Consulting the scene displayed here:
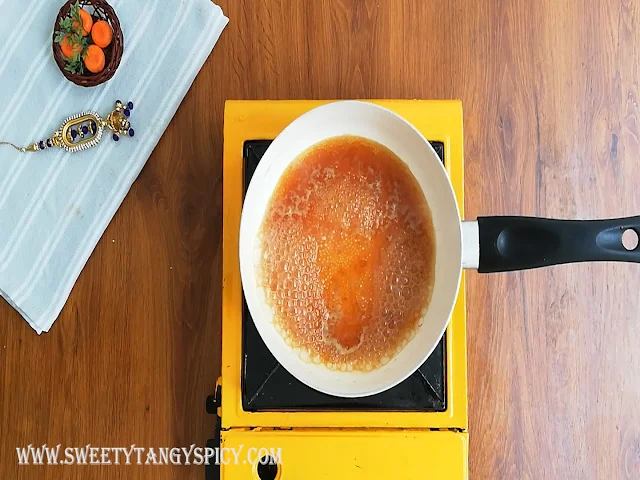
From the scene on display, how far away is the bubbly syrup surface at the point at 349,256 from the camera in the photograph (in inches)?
20.5

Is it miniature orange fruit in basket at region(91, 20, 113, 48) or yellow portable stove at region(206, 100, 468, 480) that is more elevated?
miniature orange fruit in basket at region(91, 20, 113, 48)

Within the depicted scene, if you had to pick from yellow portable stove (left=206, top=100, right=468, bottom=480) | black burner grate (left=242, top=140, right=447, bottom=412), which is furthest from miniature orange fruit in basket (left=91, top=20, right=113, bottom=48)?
black burner grate (left=242, top=140, right=447, bottom=412)

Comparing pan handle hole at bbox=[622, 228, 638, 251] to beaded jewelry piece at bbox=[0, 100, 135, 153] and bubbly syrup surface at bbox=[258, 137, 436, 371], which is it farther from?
beaded jewelry piece at bbox=[0, 100, 135, 153]

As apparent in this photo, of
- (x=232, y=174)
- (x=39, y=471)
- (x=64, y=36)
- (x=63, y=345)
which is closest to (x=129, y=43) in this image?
(x=64, y=36)

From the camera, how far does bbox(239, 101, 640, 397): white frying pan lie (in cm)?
47

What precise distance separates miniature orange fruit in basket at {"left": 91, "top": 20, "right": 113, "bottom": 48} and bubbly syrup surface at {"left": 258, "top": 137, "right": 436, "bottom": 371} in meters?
0.27

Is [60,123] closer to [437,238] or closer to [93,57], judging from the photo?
[93,57]

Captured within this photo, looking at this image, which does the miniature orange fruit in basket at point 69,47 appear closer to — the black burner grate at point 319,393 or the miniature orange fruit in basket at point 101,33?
the miniature orange fruit in basket at point 101,33

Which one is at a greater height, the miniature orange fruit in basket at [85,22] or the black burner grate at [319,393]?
the miniature orange fruit in basket at [85,22]

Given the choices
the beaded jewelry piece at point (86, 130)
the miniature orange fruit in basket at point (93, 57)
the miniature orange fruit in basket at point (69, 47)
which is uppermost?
the miniature orange fruit in basket at point (69, 47)

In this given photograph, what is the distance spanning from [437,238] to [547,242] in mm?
91

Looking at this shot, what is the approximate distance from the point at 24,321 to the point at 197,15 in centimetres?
39

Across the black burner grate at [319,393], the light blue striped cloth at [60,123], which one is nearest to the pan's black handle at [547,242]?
the black burner grate at [319,393]

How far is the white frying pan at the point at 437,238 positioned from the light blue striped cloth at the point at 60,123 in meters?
0.21
